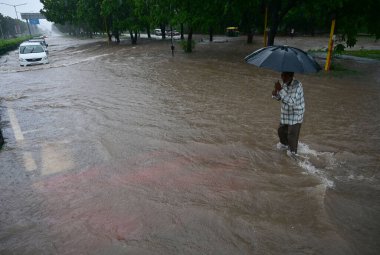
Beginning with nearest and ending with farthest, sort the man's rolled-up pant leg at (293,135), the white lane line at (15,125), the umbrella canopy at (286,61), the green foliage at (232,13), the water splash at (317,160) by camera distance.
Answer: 1. the umbrella canopy at (286,61)
2. the water splash at (317,160)
3. the man's rolled-up pant leg at (293,135)
4. the white lane line at (15,125)
5. the green foliage at (232,13)

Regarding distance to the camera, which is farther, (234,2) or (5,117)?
(234,2)

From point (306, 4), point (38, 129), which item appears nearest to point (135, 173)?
point (38, 129)

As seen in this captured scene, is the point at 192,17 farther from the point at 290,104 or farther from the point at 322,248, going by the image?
the point at 322,248

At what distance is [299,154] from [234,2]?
13.3 m

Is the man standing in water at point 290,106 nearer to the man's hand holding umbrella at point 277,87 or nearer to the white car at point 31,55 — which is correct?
the man's hand holding umbrella at point 277,87

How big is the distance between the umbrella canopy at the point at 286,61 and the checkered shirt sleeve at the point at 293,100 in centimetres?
35

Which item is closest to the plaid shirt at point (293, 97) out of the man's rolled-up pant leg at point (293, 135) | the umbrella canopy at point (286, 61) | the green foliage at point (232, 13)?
the man's rolled-up pant leg at point (293, 135)

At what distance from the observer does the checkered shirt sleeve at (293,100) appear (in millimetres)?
4961

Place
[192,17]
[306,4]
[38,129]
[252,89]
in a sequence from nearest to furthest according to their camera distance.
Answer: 1. [38,129]
2. [252,89]
3. [306,4]
4. [192,17]

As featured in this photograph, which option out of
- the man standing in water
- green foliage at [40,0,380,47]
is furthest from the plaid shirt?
green foliage at [40,0,380,47]

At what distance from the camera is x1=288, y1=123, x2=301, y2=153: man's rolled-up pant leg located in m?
5.34

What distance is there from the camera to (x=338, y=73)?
44.3ft

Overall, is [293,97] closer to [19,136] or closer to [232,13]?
[19,136]

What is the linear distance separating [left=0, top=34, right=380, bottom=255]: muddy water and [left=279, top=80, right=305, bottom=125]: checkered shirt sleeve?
898 mm
